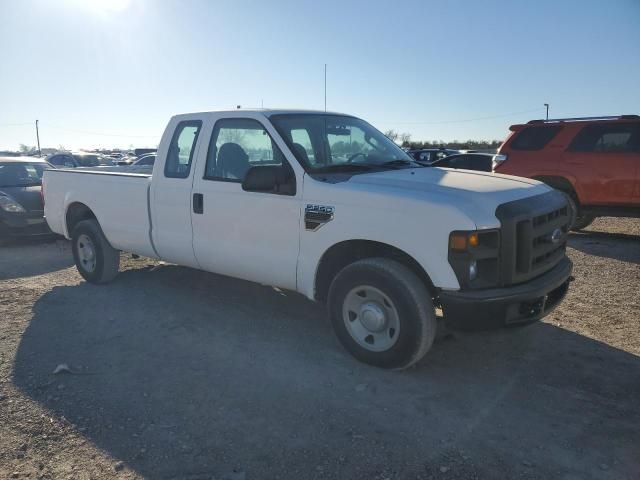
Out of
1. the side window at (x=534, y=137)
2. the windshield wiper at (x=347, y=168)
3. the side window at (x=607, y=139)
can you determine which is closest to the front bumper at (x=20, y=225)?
the windshield wiper at (x=347, y=168)

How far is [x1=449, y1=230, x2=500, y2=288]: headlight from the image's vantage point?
3.37m

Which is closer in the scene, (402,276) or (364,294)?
(402,276)

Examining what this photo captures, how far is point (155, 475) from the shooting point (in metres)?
2.80

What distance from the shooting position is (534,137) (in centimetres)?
940

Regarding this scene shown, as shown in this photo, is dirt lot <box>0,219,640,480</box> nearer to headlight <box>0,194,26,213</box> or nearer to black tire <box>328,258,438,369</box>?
black tire <box>328,258,438,369</box>

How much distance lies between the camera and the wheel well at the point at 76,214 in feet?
21.6

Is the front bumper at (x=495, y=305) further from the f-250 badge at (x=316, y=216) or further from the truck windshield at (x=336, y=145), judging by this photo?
the truck windshield at (x=336, y=145)

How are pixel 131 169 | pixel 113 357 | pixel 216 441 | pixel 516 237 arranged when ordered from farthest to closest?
pixel 131 169 < pixel 113 357 < pixel 516 237 < pixel 216 441

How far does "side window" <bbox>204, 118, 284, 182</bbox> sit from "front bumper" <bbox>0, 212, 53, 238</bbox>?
5.69 metres

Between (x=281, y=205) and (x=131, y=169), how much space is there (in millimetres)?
4325

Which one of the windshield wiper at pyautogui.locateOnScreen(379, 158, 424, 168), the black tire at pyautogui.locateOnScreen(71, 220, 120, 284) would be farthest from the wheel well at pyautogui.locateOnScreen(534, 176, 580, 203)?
the black tire at pyautogui.locateOnScreen(71, 220, 120, 284)

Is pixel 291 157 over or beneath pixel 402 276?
over

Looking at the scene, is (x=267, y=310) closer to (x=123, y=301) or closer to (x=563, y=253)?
(x=123, y=301)

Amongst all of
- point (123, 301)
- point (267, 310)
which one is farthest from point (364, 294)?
point (123, 301)
